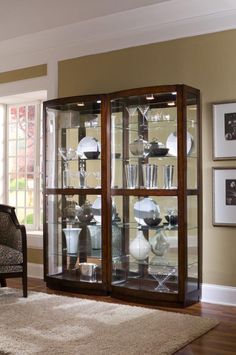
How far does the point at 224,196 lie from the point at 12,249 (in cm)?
204

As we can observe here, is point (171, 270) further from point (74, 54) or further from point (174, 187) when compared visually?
point (74, 54)

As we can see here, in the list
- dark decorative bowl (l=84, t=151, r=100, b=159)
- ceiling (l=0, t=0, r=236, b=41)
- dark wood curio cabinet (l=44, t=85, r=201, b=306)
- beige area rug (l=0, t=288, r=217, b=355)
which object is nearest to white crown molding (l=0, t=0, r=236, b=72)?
ceiling (l=0, t=0, r=236, b=41)

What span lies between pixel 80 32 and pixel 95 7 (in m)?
0.43

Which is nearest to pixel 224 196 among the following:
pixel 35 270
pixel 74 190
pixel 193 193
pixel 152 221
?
pixel 193 193

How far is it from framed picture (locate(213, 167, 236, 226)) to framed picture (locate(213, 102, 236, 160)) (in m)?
0.15

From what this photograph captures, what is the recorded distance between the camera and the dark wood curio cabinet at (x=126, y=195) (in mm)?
4625

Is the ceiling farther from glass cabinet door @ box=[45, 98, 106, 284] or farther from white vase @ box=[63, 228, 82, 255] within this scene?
white vase @ box=[63, 228, 82, 255]

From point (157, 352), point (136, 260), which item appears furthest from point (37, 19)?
point (157, 352)

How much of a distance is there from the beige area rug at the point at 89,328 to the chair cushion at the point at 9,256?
0.34m

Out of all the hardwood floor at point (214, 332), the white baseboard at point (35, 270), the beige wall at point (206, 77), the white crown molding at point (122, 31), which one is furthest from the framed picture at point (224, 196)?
the white baseboard at point (35, 270)

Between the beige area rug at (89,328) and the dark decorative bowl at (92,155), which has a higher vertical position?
the dark decorative bowl at (92,155)

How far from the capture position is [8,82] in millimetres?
6445

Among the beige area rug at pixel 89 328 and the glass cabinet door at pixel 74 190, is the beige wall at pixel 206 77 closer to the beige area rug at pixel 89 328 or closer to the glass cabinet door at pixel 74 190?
the glass cabinet door at pixel 74 190

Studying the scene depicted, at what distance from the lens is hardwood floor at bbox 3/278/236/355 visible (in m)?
3.37
